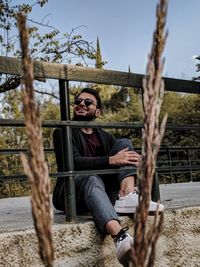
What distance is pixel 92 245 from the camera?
8.51 ft

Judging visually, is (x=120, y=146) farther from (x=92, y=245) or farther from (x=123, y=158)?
(x=92, y=245)

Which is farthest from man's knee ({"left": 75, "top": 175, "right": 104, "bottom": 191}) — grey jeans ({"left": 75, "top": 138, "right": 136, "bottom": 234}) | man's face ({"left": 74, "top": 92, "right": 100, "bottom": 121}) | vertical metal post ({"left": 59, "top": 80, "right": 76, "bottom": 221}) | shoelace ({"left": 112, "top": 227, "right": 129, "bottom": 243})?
man's face ({"left": 74, "top": 92, "right": 100, "bottom": 121})

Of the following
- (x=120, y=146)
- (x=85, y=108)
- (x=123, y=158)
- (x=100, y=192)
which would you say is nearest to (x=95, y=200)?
(x=100, y=192)

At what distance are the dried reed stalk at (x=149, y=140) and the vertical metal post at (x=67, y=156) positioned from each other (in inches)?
66.1

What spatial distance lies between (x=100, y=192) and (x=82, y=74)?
0.66 meters

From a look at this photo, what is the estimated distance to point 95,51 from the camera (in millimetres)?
10914

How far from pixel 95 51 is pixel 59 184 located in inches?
325

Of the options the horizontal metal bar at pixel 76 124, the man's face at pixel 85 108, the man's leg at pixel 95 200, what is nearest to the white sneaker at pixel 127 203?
the man's leg at pixel 95 200

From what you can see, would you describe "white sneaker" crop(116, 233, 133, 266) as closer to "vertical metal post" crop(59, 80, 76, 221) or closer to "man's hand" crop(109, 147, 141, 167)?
"vertical metal post" crop(59, 80, 76, 221)

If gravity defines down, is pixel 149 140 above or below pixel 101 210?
above

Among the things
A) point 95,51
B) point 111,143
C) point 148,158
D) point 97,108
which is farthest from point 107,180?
point 95,51

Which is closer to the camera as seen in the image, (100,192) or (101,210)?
(101,210)

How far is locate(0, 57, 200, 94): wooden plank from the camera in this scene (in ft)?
8.05

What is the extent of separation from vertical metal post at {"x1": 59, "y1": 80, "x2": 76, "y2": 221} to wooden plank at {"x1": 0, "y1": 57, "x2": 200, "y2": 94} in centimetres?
7
